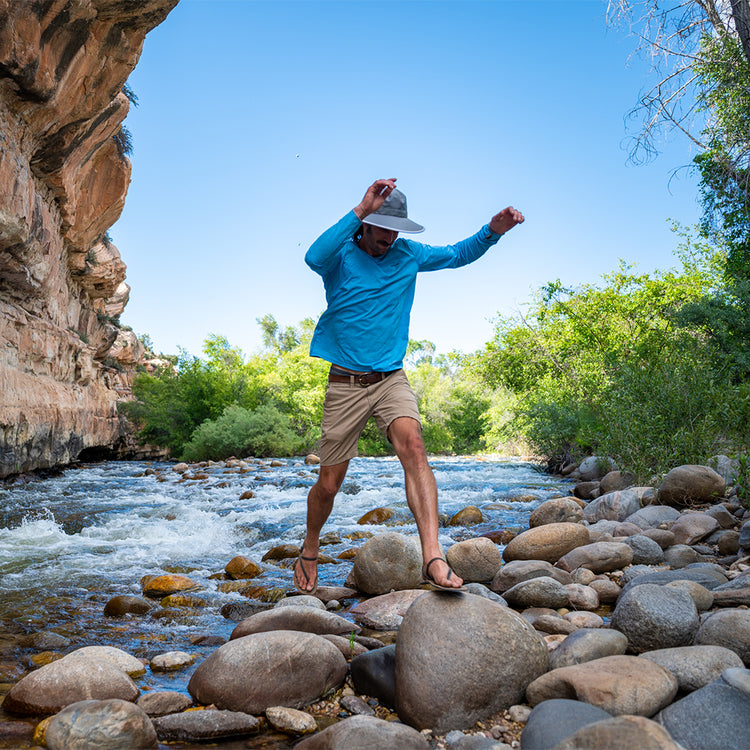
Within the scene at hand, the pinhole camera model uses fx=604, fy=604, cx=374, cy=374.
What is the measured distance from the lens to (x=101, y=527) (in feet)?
27.7

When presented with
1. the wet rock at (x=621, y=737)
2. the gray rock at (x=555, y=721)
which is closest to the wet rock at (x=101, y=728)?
the gray rock at (x=555, y=721)

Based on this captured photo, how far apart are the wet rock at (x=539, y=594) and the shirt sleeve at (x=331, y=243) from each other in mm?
2755

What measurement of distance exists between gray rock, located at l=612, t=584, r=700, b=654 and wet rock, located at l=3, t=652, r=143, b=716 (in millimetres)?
2621

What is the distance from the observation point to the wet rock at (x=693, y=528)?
20.3ft

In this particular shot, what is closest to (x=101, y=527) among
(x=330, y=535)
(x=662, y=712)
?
(x=330, y=535)

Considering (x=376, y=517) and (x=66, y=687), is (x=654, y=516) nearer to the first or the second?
(x=376, y=517)

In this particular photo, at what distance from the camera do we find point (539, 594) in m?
4.46

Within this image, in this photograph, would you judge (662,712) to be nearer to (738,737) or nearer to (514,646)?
(738,737)

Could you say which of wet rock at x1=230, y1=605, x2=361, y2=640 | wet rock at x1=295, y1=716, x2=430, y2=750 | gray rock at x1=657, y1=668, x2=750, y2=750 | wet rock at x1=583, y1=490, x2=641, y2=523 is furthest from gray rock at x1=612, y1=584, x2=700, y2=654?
wet rock at x1=583, y1=490, x2=641, y2=523

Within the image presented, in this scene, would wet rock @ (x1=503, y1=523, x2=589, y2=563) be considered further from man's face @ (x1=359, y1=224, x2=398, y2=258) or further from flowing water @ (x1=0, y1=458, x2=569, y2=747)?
man's face @ (x1=359, y1=224, x2=398, y2=258)

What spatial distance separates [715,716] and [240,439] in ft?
81.5

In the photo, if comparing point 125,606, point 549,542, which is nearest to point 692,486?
point 549,542

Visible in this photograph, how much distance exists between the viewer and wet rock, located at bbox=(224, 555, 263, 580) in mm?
5598

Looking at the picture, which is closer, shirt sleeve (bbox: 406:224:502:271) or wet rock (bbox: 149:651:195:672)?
wet rock (bbox: 149:651:195:672)
